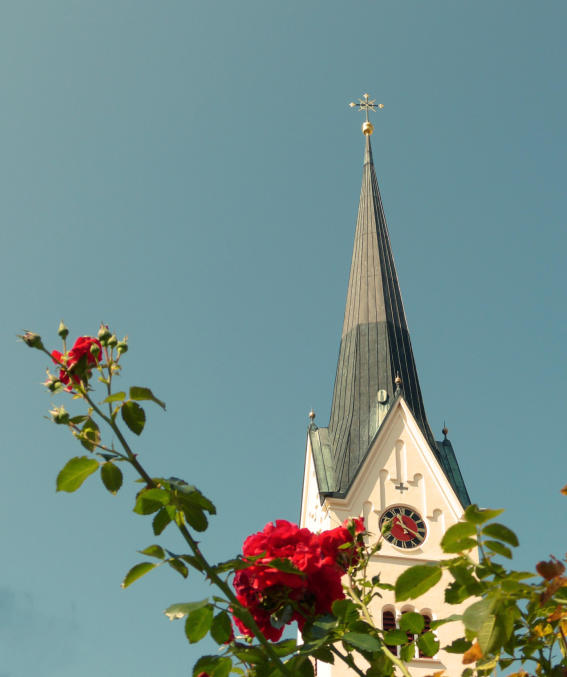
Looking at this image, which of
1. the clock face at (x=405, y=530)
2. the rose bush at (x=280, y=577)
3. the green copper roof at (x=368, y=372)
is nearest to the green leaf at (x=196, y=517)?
the rose bush at (x=280, y=577)

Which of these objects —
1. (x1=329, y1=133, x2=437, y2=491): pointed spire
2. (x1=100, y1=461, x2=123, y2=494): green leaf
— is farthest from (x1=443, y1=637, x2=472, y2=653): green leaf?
(x1=329, y1=133, x2=437, y2=491): pointed spire

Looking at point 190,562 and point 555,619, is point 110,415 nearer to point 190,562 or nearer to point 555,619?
point 190,562

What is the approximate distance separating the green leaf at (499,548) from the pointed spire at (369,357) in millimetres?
23752

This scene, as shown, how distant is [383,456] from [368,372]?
3.33 metres

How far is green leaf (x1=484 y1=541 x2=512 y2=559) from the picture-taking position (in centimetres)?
307

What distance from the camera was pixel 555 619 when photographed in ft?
10.9

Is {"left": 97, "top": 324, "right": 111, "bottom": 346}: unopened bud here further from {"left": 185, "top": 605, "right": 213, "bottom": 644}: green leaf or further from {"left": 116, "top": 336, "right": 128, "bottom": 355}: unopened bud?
{"left": 185, "top": 605, "right": 213, "bottom": 644}: green leaf

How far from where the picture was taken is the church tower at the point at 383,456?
25.3m

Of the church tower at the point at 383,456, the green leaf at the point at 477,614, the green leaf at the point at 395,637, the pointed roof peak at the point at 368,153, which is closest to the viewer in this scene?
the green leaf at the point at 477,614

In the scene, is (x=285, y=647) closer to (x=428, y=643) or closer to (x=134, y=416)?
(x=428, y=643)

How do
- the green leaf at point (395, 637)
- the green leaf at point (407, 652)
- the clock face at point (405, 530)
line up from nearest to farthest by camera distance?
the green leaf at point (395, 637)
the green leaf at point (407, 652)
the clock face at point (405, 530)

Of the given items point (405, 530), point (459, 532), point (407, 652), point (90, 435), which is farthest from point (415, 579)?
point (405, 530)

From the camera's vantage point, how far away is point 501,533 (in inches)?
119

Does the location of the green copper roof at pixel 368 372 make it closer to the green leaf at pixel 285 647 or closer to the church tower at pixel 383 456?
the church tower at pixel 383 456
